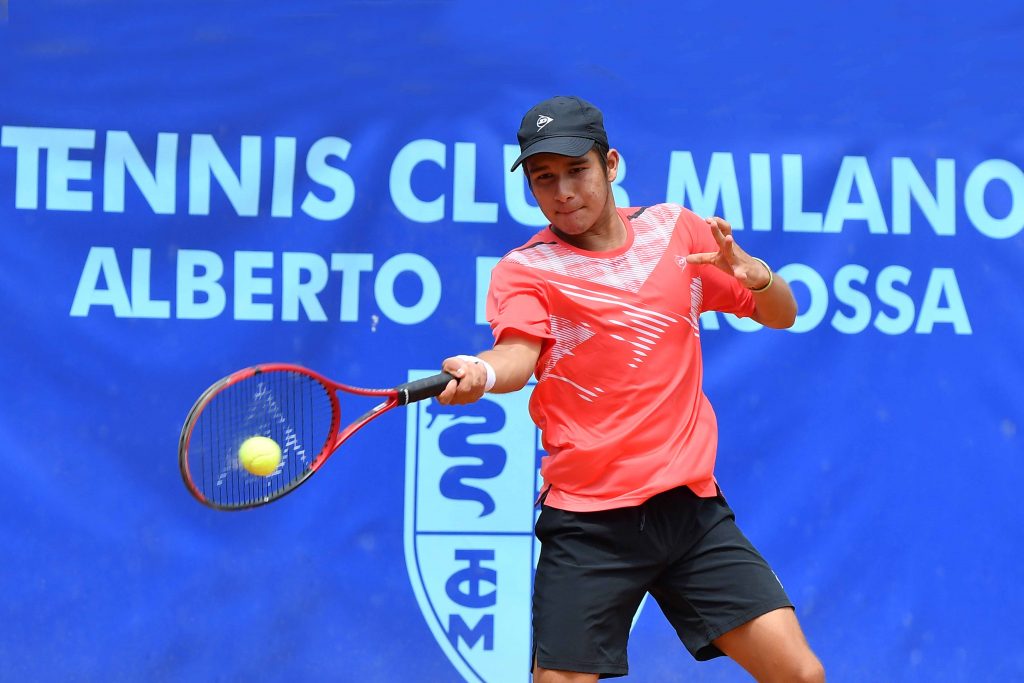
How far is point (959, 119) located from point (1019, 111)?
21 centimetres

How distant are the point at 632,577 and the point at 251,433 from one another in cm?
96

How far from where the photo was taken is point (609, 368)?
2955mm

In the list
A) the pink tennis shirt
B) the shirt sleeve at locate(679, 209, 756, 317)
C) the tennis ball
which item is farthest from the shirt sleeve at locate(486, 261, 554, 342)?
the tennis ball

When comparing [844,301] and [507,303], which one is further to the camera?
[844,301]

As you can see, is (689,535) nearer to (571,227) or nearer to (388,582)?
(571,227)

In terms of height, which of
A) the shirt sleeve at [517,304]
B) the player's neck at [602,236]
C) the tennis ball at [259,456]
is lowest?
the tennis ball at [259,456]

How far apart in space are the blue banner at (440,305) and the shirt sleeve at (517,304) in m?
1.10

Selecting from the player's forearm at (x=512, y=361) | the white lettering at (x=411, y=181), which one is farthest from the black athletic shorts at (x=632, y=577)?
the white lettering at (x=411, y=181)

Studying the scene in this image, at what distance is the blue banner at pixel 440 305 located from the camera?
3.92m

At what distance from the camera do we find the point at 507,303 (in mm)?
2943

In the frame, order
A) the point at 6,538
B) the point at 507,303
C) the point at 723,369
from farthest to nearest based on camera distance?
the point at 723,369
the point at 6,538
the point at 507,303

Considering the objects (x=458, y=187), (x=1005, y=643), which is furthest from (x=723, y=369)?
(x=1005, y=643)

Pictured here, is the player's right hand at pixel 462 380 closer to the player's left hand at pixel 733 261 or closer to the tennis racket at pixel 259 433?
the tennis racket at pixel 259 433

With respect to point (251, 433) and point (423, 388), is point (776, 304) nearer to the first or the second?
point (423, 388)
